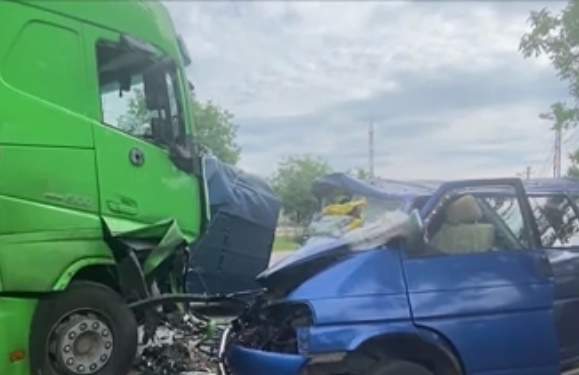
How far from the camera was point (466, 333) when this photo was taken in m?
4.43

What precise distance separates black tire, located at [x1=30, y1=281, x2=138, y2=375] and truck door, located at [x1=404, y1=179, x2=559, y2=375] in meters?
2.23

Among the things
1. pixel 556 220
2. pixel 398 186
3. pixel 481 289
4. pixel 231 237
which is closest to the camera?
→ pixel 481 289

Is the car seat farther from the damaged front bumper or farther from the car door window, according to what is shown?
the damaged front bumper

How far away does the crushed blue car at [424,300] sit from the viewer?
4.26m

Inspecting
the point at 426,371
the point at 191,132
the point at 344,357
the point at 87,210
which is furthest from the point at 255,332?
the point at 191,132

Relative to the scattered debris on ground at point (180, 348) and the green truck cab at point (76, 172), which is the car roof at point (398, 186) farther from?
the scattered debris on ground at point (180, 348)

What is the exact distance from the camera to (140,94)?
5.80 m

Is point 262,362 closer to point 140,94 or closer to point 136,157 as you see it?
point 136,157

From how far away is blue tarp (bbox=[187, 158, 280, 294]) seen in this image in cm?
723

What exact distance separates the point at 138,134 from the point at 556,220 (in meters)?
3.50

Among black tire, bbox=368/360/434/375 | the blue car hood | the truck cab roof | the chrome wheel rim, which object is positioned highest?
the truck cab roof

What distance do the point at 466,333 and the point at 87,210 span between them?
289cm

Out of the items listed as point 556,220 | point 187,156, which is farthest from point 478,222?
point 187,156

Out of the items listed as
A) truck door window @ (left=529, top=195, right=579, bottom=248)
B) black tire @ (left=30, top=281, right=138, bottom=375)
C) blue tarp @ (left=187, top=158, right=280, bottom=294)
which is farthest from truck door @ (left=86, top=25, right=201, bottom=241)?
truck door window @ (left=529, top=195, right=579, bottom=248)
